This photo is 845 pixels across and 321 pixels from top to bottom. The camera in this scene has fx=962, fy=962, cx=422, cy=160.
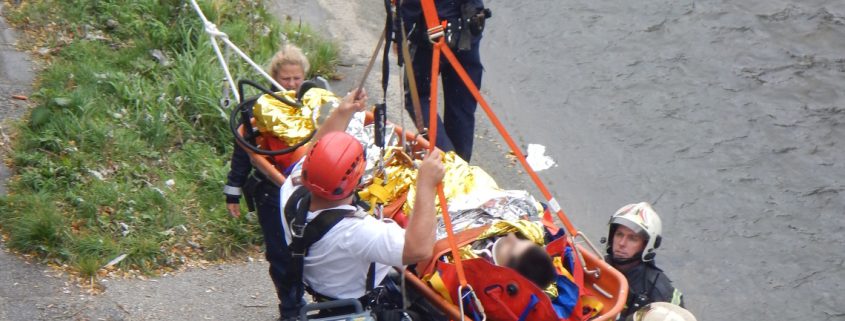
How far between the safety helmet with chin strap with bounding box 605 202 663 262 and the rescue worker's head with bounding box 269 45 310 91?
1.98 meters

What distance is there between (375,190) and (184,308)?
5.54 ft

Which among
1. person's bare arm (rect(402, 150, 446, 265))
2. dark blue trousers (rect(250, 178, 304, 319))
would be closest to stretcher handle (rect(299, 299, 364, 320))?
person's bare arm (rect(402, 150, 446, 265))

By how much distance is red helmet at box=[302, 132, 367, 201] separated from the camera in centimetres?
357

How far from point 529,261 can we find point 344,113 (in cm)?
119

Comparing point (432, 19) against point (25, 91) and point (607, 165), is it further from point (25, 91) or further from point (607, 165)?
point (25, 91)

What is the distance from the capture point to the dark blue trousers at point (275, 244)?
478 cm

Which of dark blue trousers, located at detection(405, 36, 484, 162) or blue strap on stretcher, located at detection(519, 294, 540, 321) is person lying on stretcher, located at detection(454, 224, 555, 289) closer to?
blue strap on stretcher, located at detection(519, 294, 540, 321)

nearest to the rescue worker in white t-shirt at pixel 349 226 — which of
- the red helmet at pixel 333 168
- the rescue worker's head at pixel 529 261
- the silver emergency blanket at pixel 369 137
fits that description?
the red helmet at pixel 333 168

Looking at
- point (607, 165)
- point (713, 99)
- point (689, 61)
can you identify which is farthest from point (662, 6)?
point (607, 165)

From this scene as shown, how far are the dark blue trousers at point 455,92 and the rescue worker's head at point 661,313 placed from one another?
1989mm

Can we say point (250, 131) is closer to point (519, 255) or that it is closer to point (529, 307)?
Result: point (519, 255)

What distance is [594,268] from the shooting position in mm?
4285

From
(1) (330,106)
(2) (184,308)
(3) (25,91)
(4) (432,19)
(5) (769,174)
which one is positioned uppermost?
(4) (432,19)

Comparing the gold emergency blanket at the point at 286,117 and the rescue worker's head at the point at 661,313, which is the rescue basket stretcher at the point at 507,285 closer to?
the rescue worker's head at the point at 661,313
